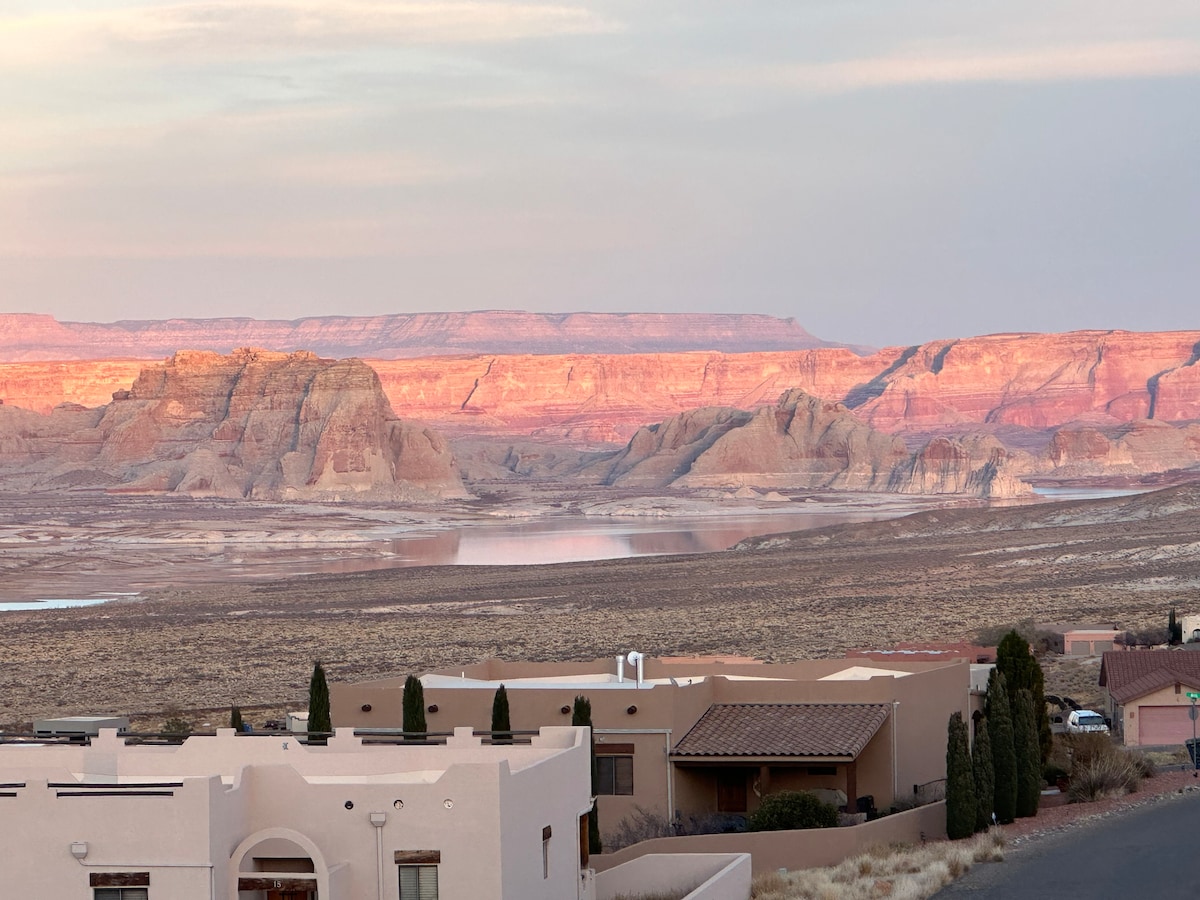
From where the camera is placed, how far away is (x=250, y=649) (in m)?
51.3

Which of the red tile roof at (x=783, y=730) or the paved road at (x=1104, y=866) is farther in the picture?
the red tile roof at (x=783, y=730)

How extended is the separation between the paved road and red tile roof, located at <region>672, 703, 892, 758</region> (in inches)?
97.8

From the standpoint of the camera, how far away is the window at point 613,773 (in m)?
22.8

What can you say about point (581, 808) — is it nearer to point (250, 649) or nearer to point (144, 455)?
point (250, 649)

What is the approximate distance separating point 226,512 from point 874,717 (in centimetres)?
12791

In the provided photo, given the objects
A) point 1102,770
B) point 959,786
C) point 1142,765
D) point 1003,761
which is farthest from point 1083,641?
point 959,786

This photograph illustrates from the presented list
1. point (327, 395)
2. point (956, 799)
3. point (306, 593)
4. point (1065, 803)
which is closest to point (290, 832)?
point (956, 799)

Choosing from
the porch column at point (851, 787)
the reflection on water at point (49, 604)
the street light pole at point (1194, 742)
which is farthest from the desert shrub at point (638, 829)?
the reflection on water at point (49, 604)

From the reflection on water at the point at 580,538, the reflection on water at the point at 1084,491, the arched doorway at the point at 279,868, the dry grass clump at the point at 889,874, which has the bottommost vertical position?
the dry grass clump at the point at 889,874

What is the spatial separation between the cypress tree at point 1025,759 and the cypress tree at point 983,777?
1317mm

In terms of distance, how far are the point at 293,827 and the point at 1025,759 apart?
12.9m

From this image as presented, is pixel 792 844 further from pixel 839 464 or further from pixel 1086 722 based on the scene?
pixel 839 464

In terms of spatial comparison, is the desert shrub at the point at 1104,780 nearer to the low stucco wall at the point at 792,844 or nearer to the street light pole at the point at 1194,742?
the street light pole at the point at 1194,742

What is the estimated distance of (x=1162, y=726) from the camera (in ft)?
103
